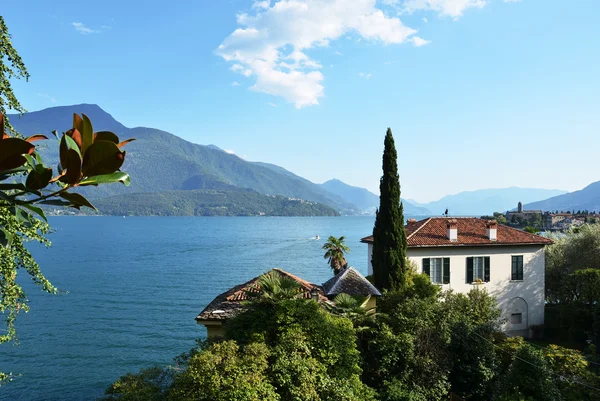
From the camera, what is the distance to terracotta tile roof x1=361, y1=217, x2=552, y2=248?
27.7 m

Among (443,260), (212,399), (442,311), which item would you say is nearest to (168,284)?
(443,260)

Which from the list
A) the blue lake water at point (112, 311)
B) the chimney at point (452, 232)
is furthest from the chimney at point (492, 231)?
the blue lake water at point (112, 311)

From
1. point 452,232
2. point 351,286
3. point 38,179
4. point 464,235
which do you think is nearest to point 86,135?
point 38,179

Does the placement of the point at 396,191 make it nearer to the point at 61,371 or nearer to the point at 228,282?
the point at 61,371

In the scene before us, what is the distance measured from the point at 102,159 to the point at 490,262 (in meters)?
30.4

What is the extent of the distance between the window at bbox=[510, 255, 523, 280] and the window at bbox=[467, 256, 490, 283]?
2.10 metres

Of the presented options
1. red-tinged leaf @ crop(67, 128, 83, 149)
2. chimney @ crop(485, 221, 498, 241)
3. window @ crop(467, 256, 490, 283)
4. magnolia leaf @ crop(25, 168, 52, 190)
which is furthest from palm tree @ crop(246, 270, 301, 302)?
chimney @ crop(485, 221, 498, 241)

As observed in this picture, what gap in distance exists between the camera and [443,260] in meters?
27.7

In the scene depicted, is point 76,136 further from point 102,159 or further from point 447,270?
point 447,270

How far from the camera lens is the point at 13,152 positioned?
1643 millimetres

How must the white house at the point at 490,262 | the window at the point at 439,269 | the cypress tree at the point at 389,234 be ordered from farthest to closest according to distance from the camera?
1. the white house at the point at 490,262
2. the window at the point at 439,269
3. the cypress tree at the point at 389,234

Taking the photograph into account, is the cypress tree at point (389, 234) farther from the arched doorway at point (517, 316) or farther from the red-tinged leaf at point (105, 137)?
the red-tinged leaf at point (105, 137)

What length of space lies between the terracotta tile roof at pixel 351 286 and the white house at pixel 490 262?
25.2 feet

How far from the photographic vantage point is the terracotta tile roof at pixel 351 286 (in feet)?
64.6
